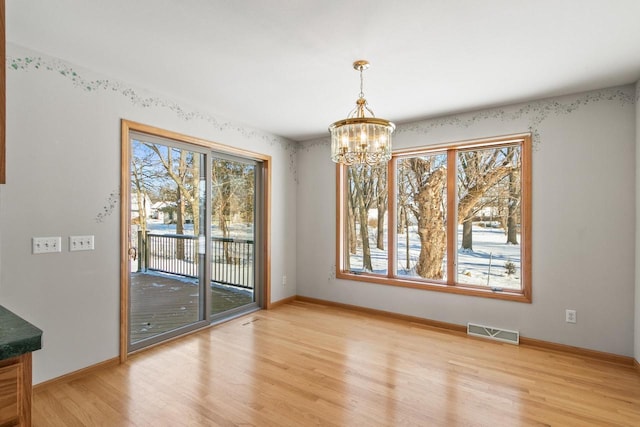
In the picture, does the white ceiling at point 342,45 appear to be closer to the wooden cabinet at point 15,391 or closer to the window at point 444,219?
the window at point 444,219

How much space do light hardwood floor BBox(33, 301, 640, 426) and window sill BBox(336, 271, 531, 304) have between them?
50 cm

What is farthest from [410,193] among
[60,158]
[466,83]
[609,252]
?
[60,158]

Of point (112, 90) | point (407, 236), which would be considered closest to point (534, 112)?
point (407, 236)

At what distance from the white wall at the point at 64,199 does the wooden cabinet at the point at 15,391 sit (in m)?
1.77

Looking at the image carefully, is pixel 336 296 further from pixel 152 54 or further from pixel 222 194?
pixel 152 54

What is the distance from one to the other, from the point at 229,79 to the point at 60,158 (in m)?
1.50

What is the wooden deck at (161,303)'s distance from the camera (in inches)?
126

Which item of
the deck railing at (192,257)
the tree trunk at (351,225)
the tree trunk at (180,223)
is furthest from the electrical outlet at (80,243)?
the tree trunk at (351,225)

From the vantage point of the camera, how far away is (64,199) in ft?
8.50

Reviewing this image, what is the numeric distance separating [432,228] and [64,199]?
149 inches

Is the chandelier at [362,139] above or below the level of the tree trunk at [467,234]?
above

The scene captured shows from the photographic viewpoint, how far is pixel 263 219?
4.63 meters

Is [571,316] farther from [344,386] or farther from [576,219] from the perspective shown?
[344,386]

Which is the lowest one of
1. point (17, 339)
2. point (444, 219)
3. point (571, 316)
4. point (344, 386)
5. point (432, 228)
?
point (344, 386)
